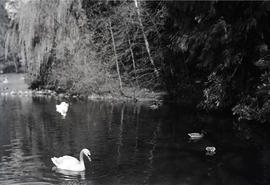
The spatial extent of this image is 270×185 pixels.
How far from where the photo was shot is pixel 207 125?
2067cm

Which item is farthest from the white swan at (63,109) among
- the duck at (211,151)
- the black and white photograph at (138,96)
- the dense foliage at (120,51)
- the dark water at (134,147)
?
the duck at (211,151)

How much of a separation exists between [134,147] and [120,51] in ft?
52.8

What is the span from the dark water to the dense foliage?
225 centimetres

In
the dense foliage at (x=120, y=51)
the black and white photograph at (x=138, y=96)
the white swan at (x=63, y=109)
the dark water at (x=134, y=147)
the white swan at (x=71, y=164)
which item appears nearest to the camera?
the dark water at (x=134, y=147)

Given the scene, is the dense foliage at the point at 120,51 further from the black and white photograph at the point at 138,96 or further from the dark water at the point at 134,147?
the dark water at the point at 134,147

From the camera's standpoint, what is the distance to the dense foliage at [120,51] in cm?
2102

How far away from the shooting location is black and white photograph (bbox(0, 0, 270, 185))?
45.3ft

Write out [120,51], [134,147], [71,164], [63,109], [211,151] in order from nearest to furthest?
[71,164] → [211,151] → [134,147] → [63,109] → [120,51]

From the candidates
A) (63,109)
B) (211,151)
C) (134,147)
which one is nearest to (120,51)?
(63,109)

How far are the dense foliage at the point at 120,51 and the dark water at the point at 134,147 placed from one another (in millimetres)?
2252

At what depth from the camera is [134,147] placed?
54.0 ft

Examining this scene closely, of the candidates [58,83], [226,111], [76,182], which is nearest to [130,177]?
[76,182]

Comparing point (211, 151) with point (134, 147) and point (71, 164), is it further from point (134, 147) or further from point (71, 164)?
point (71, 164)

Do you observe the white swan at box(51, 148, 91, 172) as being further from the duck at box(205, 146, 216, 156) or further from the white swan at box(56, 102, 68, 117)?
the white swan at box(56, 102, 68, 117)
